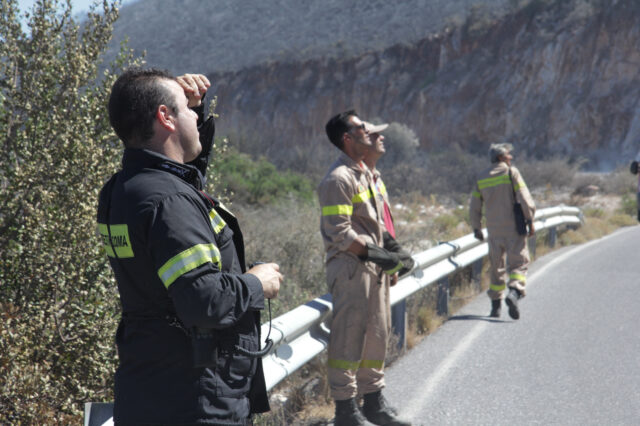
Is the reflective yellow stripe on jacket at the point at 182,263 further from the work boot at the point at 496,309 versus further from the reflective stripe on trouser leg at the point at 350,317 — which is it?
the work boot at the point at 496,309

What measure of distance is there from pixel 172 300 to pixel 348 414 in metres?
2.72

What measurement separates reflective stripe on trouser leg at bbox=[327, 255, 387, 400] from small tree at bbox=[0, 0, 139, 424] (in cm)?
150

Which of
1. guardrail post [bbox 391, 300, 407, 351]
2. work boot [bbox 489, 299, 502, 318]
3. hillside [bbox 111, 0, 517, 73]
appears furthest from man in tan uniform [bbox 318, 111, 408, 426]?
hillside [bbox 111, 0, 517, 73]

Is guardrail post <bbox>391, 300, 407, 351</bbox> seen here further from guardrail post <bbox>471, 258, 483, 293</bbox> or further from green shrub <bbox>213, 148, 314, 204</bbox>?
green shrub <bbox>213, 148, 314, 204</bbox>

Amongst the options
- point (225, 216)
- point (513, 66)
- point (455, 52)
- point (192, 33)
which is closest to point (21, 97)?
point (225, 216)

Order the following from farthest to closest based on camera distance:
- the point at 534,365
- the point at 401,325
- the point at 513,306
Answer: the point at 513,306 → the point at 401,325 → the point at 534,365

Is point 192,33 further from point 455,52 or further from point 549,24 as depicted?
point 549,24

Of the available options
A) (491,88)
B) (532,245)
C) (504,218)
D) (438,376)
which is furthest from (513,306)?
(491,88)

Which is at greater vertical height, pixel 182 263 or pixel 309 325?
pixel 182 263

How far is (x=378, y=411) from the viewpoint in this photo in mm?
4676

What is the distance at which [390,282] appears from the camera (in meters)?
5.32

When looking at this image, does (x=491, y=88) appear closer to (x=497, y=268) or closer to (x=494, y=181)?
(x=494, y=181)

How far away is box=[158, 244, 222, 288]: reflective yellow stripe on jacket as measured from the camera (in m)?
2.12

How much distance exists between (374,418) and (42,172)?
9.06ft
